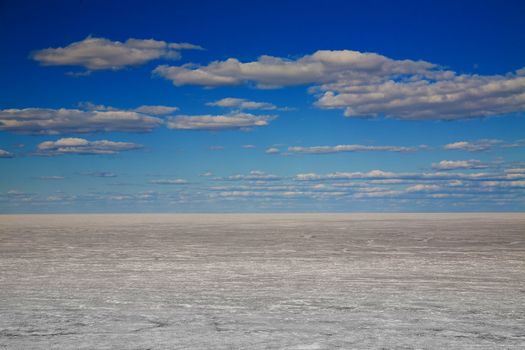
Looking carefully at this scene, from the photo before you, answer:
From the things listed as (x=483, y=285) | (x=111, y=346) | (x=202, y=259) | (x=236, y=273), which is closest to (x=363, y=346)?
(x=111, y=346)

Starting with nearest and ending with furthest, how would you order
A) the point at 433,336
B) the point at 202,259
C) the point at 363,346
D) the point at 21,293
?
the point at 363,346 → the point at 433,336 → the point at 21,293 → the point at 202,259

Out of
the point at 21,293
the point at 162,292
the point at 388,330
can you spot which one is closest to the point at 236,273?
the point at 162,292

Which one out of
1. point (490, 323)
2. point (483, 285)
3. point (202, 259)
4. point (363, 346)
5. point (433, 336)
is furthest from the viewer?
point (202, 259)

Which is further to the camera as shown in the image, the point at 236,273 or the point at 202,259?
the point at 202,259

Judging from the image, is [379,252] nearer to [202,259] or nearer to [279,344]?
[202,259]

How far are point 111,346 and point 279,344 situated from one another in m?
1.79

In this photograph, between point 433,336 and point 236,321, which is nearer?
point 433,336

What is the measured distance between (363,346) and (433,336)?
3.34 feet

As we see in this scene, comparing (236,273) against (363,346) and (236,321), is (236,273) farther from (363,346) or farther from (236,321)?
(363,346)

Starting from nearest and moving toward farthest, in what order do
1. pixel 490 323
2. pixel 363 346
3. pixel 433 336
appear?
pixel 363 346 → pixel 433 336 → pixel 490 323

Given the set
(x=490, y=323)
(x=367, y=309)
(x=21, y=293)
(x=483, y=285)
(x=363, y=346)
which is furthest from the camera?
(x=483, y=285)

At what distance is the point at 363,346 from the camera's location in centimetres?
656

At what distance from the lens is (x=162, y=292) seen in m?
10.7

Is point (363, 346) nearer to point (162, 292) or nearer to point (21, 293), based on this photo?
point (162, 292)
